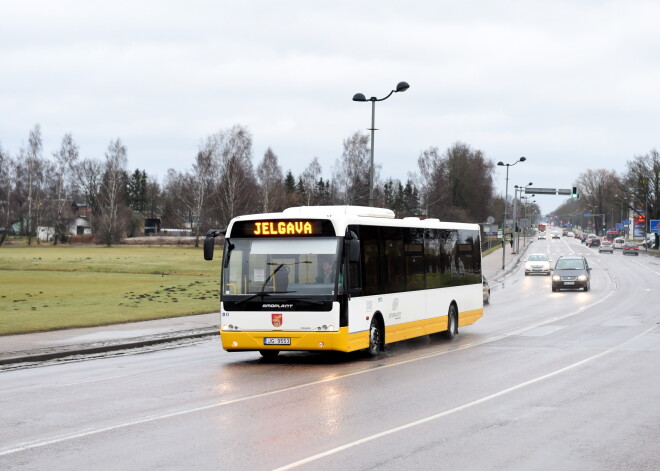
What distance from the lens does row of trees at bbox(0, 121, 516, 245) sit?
109m

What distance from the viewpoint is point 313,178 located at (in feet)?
463

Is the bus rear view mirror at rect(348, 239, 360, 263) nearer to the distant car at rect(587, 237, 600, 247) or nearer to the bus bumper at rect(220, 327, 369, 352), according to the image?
the bus bumper at rect(220, 327, 369, 352)

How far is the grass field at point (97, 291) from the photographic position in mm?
27211

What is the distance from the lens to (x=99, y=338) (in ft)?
72.1

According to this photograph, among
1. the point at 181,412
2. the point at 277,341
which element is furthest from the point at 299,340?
the point at 181,412

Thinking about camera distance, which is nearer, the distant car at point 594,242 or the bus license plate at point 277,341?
the bus license plate at point 277,341

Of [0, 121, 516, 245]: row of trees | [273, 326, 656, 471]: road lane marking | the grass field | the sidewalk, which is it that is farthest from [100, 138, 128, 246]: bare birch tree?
[273, 326, 656, 471]: road lane marking

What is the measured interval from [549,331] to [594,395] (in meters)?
12.1

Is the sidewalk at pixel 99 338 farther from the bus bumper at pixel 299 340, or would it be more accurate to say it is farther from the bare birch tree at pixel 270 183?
the bare birch tree at pixel 270 183

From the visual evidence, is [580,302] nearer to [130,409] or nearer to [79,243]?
[130,409]

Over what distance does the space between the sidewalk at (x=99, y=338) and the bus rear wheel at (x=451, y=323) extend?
5.96 m

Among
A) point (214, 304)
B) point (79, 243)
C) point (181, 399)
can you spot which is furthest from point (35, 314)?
point (79, 243)

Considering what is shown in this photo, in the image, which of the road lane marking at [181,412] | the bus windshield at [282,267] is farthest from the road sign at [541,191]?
the bus windshield at [282,267]

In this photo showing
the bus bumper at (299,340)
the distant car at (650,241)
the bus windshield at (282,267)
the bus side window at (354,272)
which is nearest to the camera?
the bus bumper at (299,340)
